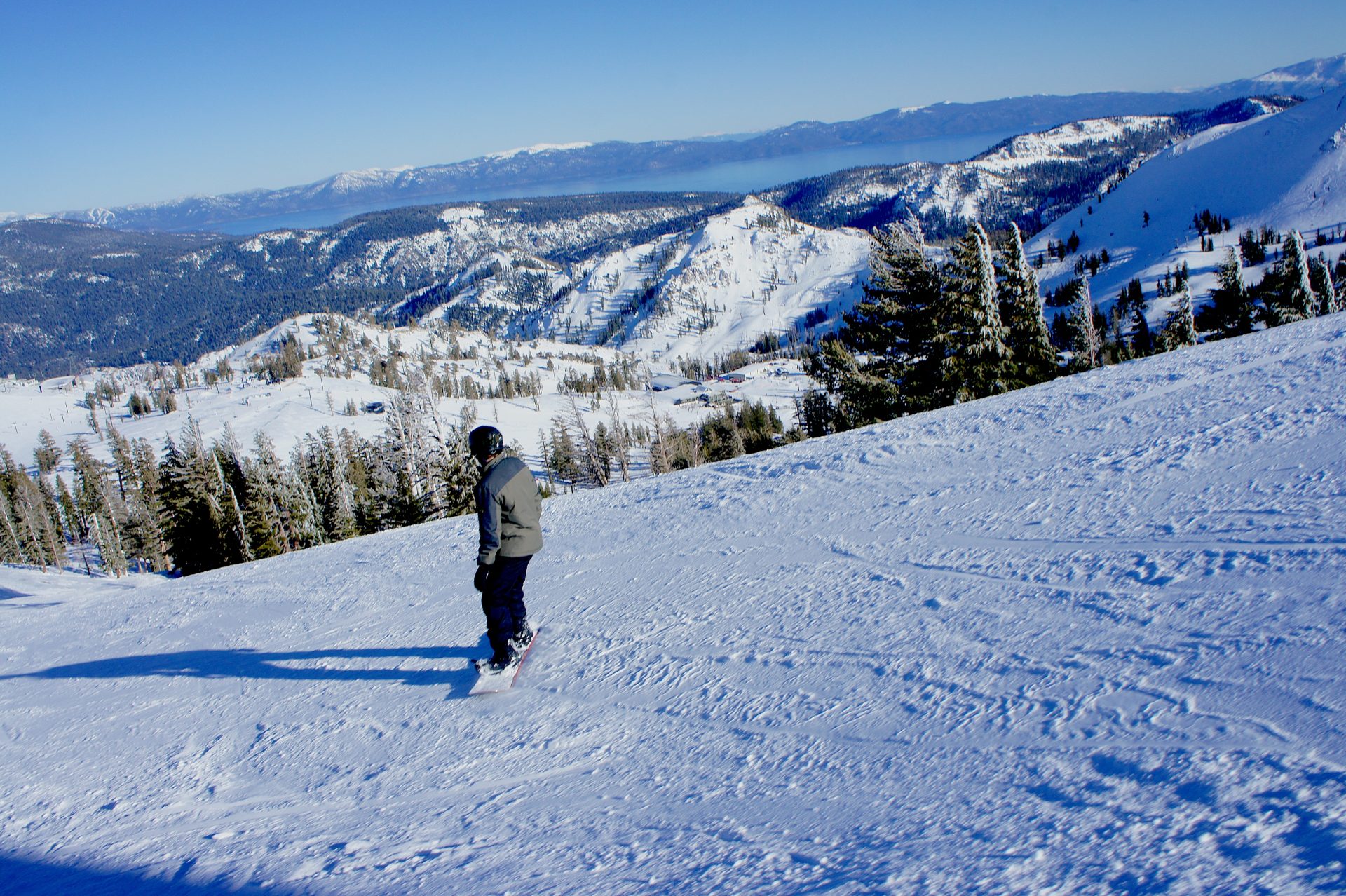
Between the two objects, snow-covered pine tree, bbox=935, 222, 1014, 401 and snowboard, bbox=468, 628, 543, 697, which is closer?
snowboard, bbox=468, 628, 543, 697

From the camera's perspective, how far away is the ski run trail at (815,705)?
310 cm

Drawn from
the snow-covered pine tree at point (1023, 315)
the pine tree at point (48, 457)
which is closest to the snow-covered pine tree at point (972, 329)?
the snow-covered pine tree at point (1023, 315)

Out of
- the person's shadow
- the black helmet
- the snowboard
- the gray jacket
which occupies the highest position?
the black helmet

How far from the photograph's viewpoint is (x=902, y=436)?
37.4 feet

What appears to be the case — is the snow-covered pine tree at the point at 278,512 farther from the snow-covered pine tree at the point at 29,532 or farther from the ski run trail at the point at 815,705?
the ski run trail at the point at 815,705

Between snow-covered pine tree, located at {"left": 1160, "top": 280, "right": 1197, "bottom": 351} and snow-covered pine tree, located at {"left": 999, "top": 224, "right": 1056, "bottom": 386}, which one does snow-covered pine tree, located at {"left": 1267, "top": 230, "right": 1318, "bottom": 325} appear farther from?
snow-covered pine tree, located at {"left": 999, "top": 224, "right": 1056, "bottom": 386}

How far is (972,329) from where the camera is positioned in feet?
82.5

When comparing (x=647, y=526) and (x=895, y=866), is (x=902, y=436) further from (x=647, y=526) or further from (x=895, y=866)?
(x=895, y=866)

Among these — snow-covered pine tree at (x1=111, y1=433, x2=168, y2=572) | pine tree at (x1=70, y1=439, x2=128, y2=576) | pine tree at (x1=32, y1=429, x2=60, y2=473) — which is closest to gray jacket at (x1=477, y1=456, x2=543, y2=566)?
snow-covered pine tree at (x1=111, y1=433, x2=168, y2=572)

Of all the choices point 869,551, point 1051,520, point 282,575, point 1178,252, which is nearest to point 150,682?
point 282,575

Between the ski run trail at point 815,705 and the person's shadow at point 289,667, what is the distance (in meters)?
0.05

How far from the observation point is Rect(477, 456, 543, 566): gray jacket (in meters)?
5.74

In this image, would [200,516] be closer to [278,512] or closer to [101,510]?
[278,512]

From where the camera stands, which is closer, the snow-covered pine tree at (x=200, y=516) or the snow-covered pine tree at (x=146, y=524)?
the snow-covered pine tree at (x=200, y=516)
